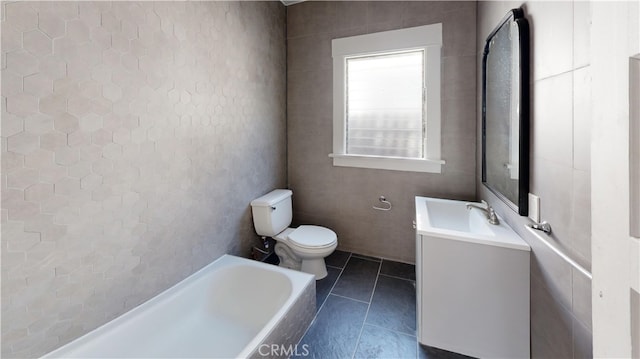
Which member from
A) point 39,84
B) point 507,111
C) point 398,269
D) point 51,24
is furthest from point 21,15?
point 398,269

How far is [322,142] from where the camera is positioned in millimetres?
2750

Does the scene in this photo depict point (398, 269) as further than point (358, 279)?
Yes

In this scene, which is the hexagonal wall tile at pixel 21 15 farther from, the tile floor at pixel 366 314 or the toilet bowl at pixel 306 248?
the tile floor at pixel 366 314

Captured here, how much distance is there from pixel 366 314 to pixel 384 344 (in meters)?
0.27

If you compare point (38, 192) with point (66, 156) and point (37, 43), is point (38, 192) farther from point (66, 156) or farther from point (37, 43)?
point (37, 43)

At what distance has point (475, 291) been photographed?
1466 millimetres

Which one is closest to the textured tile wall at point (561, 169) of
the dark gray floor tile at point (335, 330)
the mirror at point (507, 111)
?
the mirror at point (507, 111)

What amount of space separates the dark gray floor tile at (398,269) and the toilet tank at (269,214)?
1.01 m

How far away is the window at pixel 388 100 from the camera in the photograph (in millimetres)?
2338

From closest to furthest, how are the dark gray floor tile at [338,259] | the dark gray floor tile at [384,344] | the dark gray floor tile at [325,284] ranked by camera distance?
the dark gray floor tile at [384,344] < the dark gray floor tile at [325,284] < the dark gray floor tile at [338,259]

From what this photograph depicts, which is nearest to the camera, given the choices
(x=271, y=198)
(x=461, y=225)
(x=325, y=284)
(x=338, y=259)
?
(x=461, y=225)

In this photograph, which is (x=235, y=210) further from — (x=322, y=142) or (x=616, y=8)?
(x=616, y=8)

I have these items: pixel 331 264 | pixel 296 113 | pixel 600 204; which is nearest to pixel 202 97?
pixel 296 113

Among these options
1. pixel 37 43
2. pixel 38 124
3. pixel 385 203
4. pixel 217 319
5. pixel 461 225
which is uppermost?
pixel 37 43
